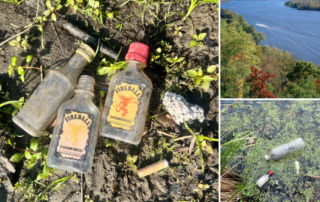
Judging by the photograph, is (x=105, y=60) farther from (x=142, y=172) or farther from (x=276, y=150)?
(x=276, y=150)

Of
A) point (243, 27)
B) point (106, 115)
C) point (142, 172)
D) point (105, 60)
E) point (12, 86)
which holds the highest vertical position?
point (243, 27)

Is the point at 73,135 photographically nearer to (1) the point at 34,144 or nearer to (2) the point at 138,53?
(1) the point at 34,144

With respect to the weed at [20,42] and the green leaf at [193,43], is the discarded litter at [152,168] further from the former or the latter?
the weed at [20,42]

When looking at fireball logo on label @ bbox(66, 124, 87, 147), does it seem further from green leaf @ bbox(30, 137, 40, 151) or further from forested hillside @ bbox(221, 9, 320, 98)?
forested hillside @ bbox(221, 9, 320, 98)

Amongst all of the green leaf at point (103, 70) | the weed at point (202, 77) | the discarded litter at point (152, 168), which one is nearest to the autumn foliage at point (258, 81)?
the weed at point (202, 77)

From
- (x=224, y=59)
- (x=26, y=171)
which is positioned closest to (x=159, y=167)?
(x=26, y=171)

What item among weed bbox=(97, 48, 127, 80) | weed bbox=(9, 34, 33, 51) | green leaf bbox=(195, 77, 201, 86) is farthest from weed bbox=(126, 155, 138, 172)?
weed bbox=(9, 34, 33, 51)

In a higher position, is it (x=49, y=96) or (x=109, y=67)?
(x=109, y=67)

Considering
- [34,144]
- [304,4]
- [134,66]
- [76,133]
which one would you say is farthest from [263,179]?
[304,4]
